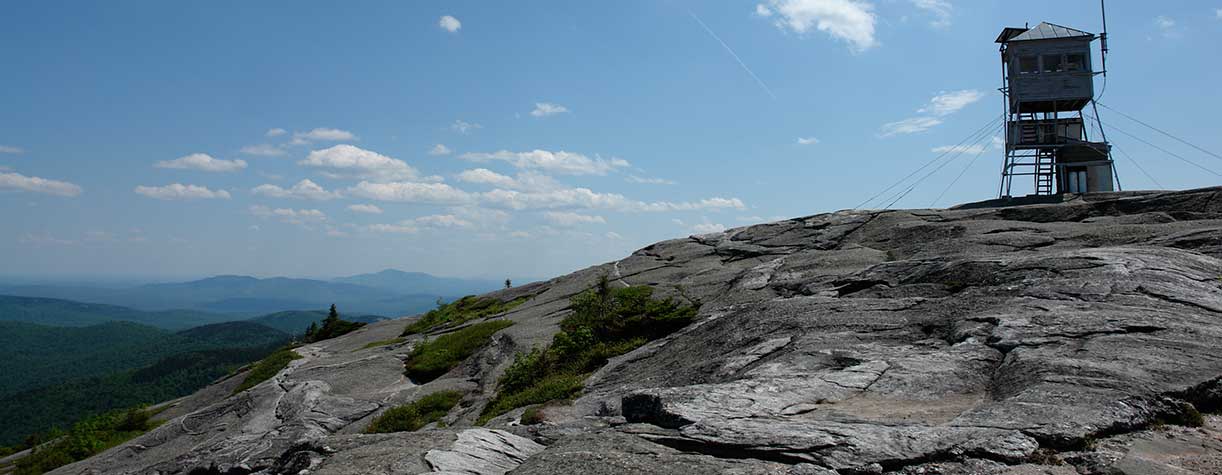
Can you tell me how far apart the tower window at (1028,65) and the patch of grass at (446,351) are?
33.3m

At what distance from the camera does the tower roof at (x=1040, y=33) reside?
131ft

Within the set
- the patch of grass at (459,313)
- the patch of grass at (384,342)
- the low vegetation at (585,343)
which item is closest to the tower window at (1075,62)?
the low vegetation at (585,343)

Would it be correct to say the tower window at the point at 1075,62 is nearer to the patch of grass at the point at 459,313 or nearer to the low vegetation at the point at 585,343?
the low vegetation at the point at 585,343

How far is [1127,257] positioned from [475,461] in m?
18.0

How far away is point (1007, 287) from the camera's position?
17422mm

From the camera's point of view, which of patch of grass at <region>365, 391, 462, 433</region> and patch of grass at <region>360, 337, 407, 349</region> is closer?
patch of grass at <region>365, 391, 462, 433</region>

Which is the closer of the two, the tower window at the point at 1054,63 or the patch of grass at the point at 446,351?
the patch of grass at the point at 446,351

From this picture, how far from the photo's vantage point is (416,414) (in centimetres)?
2008

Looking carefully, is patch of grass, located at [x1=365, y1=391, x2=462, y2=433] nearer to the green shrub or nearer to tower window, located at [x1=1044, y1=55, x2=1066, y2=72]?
the green shrub

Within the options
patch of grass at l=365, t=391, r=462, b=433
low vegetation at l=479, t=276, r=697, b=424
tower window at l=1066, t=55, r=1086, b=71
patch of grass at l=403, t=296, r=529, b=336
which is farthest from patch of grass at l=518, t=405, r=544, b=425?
tower window at l=1066, t=55, r=1086, b=71

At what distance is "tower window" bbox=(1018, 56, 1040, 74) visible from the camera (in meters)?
40.6

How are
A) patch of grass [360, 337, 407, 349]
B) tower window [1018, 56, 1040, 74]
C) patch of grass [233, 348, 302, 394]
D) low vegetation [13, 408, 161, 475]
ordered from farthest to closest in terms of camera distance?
1. tower window [1018, 56, 1040, 74]
2. patch of grass [360, 337, 407, 349]
3. patch of grass [233, 348, 302, 394]
4. low vegetation [13, 408, 161, 475]

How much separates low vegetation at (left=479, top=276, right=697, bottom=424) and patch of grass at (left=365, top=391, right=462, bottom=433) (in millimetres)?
1711

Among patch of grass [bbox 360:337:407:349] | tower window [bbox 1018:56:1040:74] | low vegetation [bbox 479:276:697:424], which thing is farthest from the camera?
tower window [bbox 1018:56:1040:74]
